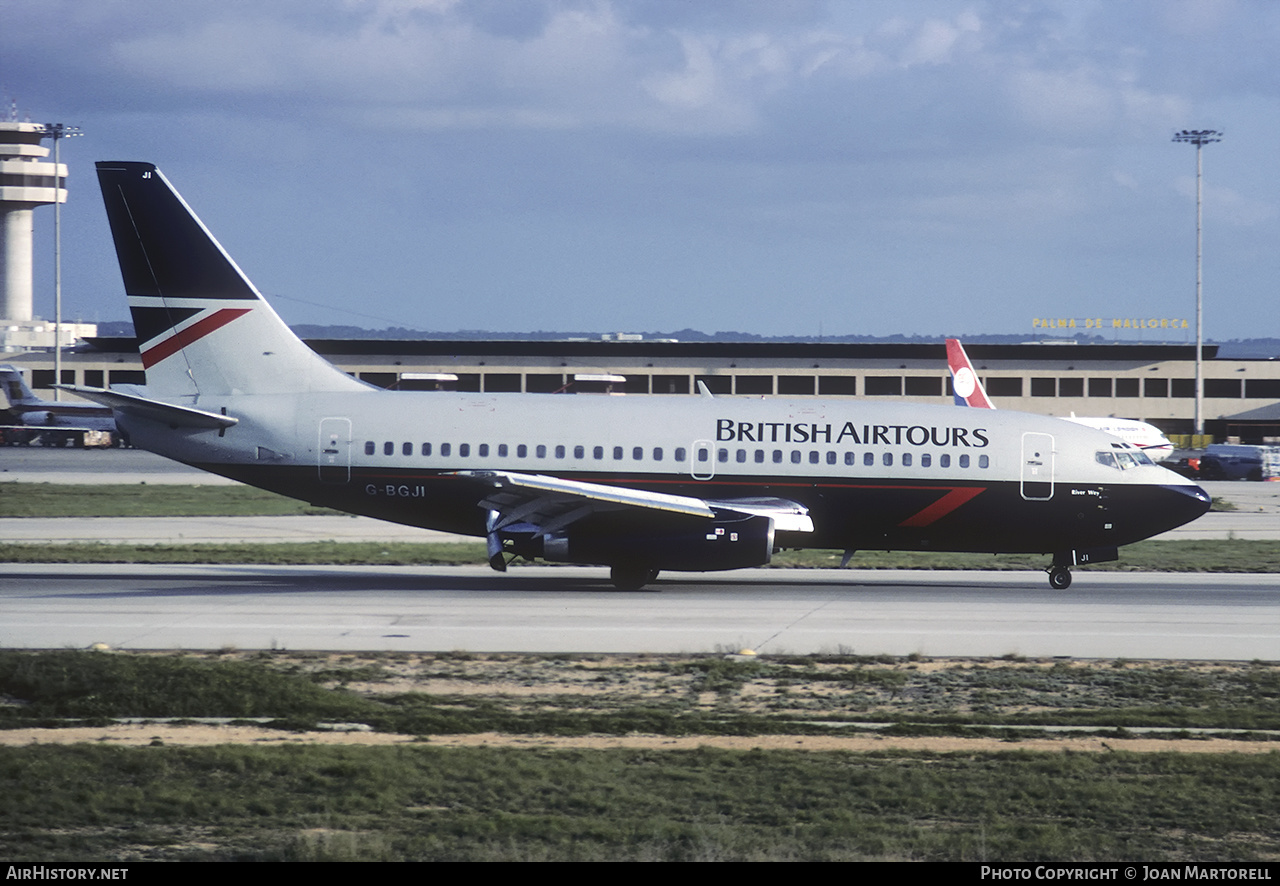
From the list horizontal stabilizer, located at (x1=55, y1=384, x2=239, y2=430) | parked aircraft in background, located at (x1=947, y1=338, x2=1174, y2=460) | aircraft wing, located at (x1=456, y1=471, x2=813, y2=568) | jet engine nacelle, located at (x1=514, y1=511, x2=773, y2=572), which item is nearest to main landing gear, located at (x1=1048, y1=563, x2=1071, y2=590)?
aircraft wing, located at (x1=456, y1=471, x2=813, y2=568)

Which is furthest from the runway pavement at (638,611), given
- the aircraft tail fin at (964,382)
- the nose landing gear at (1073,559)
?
the aircraft tail fin at (964,382)

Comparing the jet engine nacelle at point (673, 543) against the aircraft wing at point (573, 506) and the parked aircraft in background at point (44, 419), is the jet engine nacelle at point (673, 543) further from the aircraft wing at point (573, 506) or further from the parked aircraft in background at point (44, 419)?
the parked aircraft in background at point (44, 419)

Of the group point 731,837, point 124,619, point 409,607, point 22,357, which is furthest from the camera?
point 22,357

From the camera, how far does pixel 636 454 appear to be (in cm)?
2936

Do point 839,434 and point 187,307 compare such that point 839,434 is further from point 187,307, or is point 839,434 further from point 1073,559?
point 187,307

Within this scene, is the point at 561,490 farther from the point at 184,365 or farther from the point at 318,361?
the point at 184,365

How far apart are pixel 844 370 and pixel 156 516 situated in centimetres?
6666

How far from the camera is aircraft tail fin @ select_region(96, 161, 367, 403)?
29.6 metres

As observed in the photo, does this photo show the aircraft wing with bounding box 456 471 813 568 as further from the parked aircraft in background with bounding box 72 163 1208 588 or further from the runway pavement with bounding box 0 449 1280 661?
the runway pavement with bounding box 0 449 1280 661

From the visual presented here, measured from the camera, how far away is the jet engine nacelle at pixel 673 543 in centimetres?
2723

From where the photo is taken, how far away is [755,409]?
2998cm

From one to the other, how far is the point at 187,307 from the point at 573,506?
10478 mm

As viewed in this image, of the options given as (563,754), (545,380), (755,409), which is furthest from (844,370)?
(563,754)
